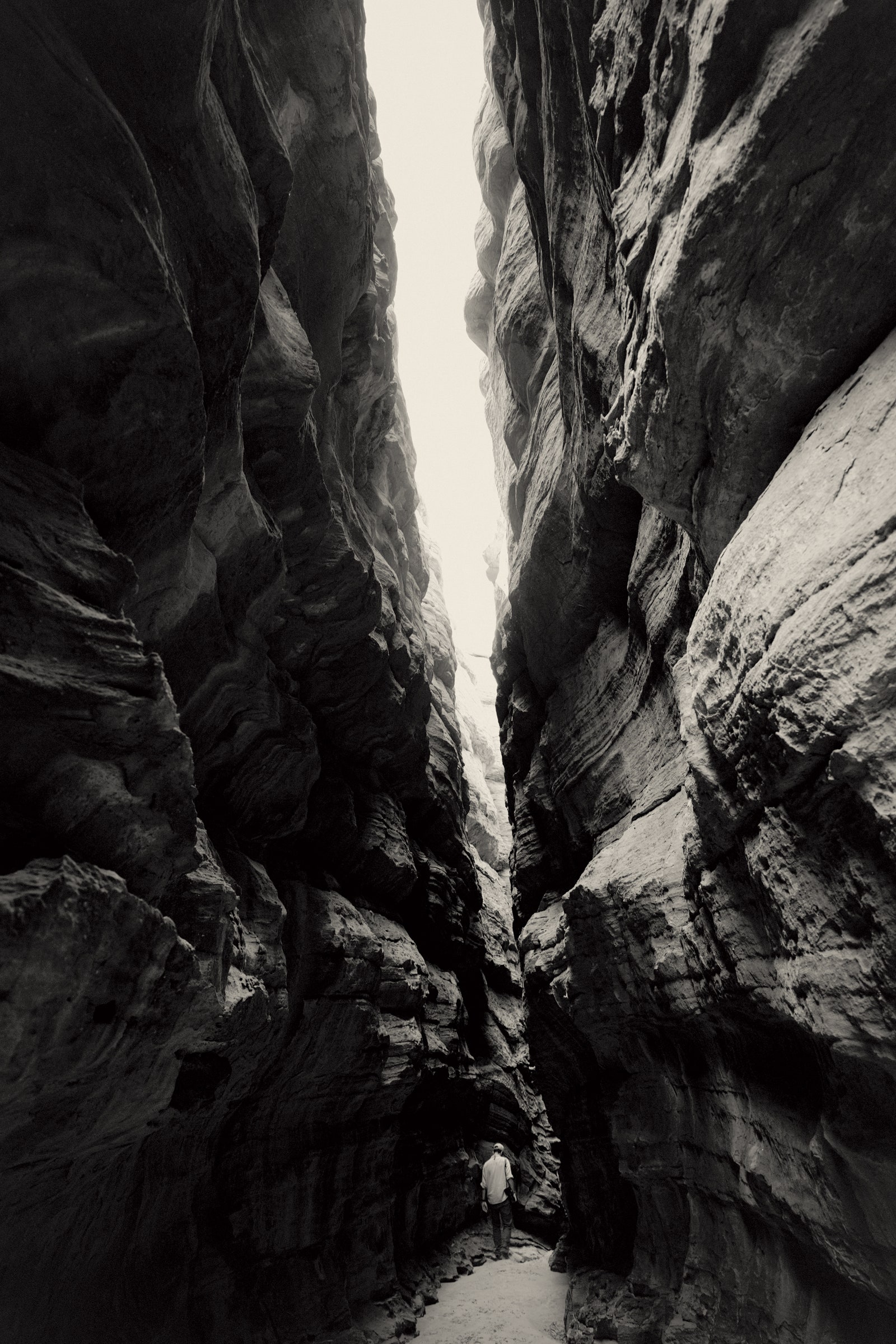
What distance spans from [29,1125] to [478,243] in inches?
934

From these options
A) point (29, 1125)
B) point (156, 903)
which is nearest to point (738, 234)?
point (156, 903)

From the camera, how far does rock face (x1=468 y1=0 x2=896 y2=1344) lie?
5.10m

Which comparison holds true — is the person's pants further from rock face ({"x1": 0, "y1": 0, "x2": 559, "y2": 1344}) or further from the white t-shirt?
rock face ({"x1": 0, "y1": 0, "x2": 559, "y2": 1344})

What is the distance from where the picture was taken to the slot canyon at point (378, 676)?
5129mm

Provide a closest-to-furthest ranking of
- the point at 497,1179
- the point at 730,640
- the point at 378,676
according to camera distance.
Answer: the point at 730,640 < the point at 378,676 < the point at 497,1179

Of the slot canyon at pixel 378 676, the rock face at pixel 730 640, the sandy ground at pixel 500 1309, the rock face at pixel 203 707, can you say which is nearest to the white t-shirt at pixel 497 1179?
the rock face at pixel 203 707

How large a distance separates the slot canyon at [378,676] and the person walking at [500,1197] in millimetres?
1732

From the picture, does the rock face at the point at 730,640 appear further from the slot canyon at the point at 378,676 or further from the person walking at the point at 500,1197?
the person walking at the point at 500,1197

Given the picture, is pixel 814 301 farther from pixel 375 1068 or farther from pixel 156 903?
pixel 375 1068

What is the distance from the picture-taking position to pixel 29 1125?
5.36m

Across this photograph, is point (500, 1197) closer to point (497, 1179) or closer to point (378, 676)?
point (497, 1179)

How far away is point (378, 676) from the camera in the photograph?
14.7 meters

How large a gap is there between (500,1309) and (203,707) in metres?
11.8

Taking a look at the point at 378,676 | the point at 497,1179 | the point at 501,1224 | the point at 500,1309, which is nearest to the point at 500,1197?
the point at 497,1179
